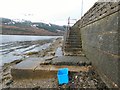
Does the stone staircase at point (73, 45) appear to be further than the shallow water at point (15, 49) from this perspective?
No

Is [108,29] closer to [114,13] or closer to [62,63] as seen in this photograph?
[114,13]

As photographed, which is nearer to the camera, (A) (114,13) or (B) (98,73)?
(A) (114,13)

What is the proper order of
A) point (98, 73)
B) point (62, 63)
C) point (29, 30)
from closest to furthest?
point (98, 73), point (62, 63), point (29, 30)

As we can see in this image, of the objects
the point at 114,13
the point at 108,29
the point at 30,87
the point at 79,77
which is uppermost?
the point at 114,13

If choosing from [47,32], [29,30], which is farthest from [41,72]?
[47,32]

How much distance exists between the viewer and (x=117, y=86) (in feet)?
11.2

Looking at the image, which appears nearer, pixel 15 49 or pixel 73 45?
pixel 73 45

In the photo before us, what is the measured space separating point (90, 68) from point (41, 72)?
1812 millimetres

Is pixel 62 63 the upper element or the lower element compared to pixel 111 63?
lower

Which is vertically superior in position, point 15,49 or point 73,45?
point 73,45

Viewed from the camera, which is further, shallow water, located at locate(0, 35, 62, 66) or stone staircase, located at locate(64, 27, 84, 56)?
shallow water, located at locate(0, 35, 62, 66)

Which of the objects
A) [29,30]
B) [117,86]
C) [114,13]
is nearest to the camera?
[117,86]

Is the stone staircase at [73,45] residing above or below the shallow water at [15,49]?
above

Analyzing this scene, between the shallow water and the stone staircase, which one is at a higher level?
the stone staircase
